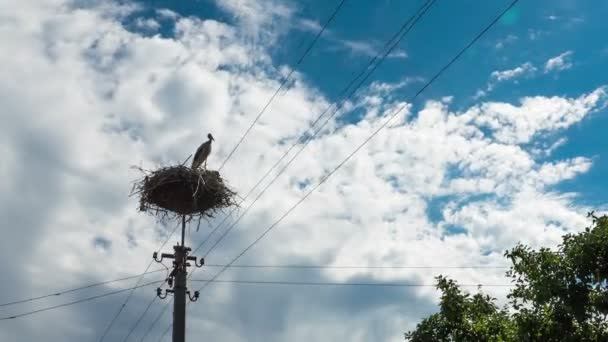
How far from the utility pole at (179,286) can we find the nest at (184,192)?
1.27 m

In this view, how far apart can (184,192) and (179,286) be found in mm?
3068

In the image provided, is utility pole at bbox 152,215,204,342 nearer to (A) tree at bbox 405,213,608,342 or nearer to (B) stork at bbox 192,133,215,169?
(B) stork at bbox 192,133,215,169

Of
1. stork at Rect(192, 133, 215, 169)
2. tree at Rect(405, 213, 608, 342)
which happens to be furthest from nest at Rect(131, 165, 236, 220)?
tree at Rect(405, 213, 608, 342)

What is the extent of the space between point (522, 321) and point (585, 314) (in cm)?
110

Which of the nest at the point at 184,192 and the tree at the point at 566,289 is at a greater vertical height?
the nest at the point at 184,192

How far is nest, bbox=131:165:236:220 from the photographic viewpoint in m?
15.3

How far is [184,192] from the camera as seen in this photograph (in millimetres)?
15555

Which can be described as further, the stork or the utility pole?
the stork

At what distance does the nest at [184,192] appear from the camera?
15.3 metres

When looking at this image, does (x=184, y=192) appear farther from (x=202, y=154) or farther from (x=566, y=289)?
(x=566, y=289)

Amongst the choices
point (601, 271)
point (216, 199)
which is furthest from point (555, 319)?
point (216, 199)

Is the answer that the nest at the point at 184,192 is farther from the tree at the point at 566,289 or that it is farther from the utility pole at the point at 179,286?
the tree at the point at 566,289

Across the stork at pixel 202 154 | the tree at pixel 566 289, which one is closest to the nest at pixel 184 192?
the stork at pixel 202 154

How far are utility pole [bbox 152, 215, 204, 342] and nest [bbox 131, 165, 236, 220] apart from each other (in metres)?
1.27
